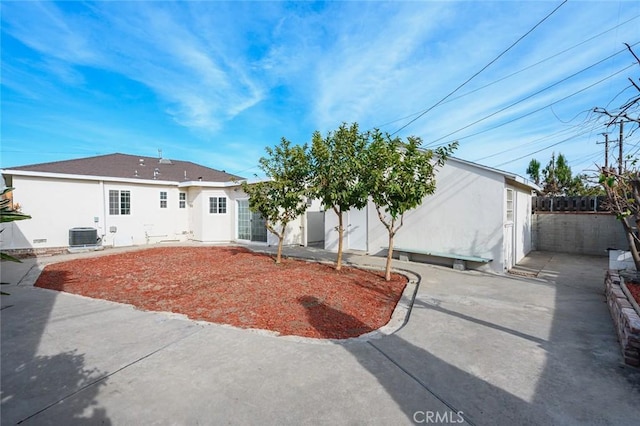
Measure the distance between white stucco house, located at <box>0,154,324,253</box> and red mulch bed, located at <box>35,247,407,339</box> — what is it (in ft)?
10.8

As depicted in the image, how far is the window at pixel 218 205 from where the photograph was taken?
14.9m

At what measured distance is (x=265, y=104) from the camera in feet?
53.5

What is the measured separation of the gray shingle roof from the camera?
12711 mm

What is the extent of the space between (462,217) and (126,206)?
14.4m

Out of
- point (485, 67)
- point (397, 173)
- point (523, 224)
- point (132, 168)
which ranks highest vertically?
point (485, 67)

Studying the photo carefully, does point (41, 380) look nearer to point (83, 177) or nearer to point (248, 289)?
point (248, 289)

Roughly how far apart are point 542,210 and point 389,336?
12.4m

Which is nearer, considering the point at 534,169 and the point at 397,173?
the point at 397,173

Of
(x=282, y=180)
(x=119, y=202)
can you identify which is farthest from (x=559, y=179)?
(x=119, y=202)

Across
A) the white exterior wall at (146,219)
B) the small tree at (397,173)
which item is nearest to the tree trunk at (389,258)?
the small tree at (397,173)

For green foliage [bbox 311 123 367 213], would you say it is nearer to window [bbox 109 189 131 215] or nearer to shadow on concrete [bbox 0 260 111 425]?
shadow on concrete [bbox 0 260 111 425]

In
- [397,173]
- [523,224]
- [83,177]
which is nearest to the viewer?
[397,173]

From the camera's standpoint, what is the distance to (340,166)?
7.03 meters

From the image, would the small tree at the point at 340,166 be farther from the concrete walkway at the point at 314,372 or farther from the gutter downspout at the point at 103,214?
the gutter downspout at the point at 103,214
